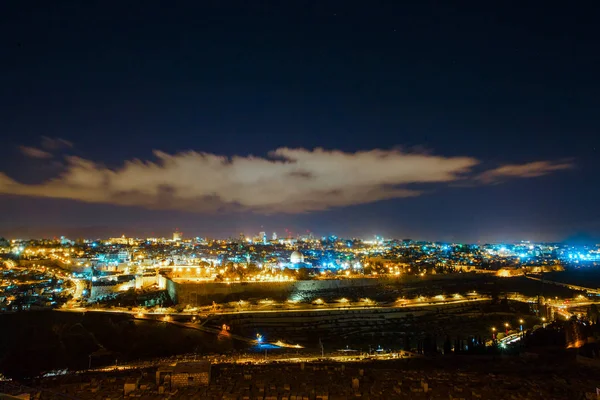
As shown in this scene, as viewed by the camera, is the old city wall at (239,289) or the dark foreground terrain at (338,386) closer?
the dark foreground terrain at (338,386)

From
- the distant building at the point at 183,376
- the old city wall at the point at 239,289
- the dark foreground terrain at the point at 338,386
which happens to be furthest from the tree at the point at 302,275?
the distant building at the point at 183,376

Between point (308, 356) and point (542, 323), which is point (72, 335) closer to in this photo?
point (308, 356)

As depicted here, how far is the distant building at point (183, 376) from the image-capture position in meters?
8.13

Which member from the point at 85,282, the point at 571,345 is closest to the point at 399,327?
the point at 571,345

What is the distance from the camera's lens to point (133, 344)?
19.4 metres

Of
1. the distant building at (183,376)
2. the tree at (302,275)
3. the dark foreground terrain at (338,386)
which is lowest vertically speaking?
the dark foreground terrain at (338,386)

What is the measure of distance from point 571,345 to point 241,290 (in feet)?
102

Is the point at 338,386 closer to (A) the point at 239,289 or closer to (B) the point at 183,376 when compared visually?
(B) the point at 183,376

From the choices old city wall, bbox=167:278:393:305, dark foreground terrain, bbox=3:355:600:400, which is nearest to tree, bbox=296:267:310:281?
old city wall, bbox=167:278:393:305

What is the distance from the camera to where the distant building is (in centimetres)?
813

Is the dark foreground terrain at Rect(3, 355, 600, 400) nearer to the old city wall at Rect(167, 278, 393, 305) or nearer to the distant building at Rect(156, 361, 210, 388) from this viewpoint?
the distant building at Rect(156, 361, 210, 388)

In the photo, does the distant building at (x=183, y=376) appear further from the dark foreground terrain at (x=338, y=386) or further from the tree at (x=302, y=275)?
the tree at (x=302, y=275)

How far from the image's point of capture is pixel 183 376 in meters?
8.22

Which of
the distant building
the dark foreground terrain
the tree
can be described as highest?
the tree
